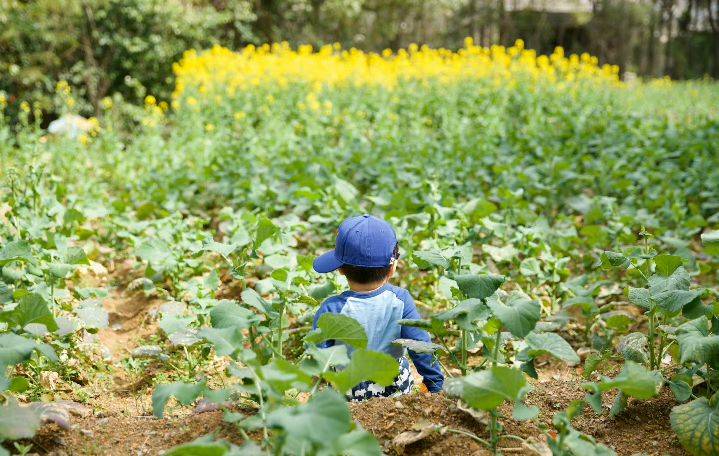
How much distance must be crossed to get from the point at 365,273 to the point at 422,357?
393 mm

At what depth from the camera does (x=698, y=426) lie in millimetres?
2145

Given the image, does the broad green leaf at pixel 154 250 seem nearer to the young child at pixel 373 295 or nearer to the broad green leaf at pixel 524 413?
the young child at pixel 373 295

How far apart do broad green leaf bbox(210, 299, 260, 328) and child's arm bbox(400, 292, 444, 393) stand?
2.45 feet

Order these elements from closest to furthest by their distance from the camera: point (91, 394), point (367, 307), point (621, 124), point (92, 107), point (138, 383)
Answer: point (367, 307) < point (91, 394) < point (138, 383) < point (621, 124) < point (92, 107)

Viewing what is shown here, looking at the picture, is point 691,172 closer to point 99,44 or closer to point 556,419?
point 556,419

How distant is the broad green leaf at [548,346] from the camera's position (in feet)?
7.07

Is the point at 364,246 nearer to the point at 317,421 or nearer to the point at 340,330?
the point at 340,330

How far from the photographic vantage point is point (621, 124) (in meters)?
7.94

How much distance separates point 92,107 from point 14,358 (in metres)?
10.5

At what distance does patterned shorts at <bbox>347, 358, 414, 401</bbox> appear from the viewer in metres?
2.77

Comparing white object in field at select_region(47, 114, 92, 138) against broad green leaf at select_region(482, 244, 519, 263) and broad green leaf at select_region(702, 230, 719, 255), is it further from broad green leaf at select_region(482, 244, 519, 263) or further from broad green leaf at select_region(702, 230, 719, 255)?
broad green leaf at select_region(702, 230, 719, 255)

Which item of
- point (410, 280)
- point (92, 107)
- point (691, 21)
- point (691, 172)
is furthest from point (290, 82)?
point (691, 21)

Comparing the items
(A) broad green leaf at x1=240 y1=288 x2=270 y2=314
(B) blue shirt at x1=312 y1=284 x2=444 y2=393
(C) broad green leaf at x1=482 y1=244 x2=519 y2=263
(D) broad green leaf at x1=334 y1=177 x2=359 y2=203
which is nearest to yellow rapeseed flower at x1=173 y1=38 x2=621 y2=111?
(D) broad green leaf at x1=334 y1=177 x2=359 y2=203

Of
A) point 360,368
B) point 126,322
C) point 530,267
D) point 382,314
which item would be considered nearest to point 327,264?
point 382,314
